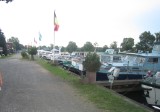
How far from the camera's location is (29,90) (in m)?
15.6

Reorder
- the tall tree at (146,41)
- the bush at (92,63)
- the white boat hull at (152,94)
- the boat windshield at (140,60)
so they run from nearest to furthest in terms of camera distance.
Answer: the white boat hull at (152,94) < the bush at (92,63) < the boat windshield at (140,60) < the tall tree at (146,41)

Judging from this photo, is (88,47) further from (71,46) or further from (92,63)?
(92,63)

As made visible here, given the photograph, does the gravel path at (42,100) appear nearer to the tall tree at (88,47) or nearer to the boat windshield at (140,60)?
the boat windshield at (140,60)

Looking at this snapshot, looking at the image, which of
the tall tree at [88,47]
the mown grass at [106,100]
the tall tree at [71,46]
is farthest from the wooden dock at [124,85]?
the tall tree at [71,46]

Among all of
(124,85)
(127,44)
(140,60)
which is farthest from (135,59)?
(127,44)

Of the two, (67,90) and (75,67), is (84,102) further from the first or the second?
(75,67)

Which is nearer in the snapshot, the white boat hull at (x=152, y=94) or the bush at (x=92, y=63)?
the white boat hull at (x=152, y=94)

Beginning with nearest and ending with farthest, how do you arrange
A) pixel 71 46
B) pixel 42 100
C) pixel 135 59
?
pixel 42 100 → pixel 135 59 → pixel 71 46

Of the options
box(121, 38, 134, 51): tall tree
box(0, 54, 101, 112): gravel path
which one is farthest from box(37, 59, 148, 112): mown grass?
box(121, 38, 134, 51): tall tree

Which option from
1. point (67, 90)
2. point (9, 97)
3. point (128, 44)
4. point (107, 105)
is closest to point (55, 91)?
point (67, 90)

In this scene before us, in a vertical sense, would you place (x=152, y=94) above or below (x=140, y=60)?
below

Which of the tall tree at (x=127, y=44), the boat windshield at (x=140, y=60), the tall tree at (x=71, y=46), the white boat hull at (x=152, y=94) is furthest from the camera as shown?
the tall tree at (x=71, y=46)

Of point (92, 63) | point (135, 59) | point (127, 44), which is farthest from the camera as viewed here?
point (127, 44)

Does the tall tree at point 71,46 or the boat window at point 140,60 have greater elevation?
the tall tree at point 71,46
